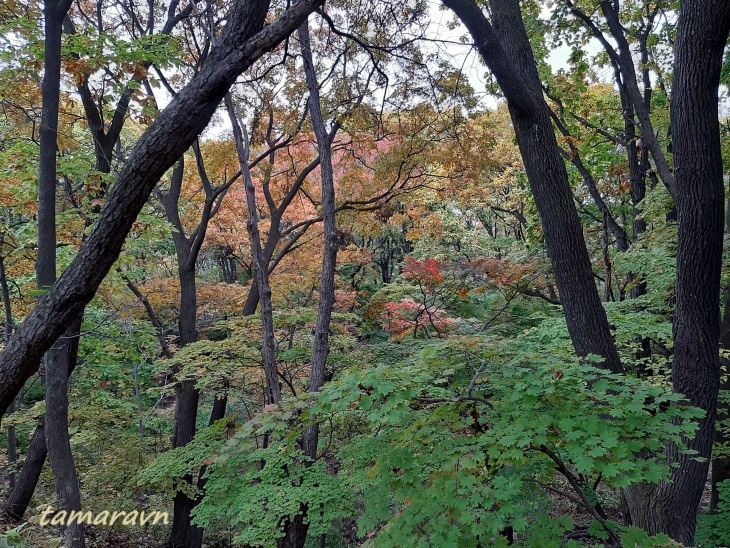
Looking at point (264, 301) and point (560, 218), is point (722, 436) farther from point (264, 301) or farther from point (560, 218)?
point (264, 301)

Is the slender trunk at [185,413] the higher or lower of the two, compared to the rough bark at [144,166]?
lower

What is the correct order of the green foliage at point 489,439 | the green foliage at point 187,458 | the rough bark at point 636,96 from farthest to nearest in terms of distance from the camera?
the green foliage at point 187,458
the rough bark at point 636,96
the green foliage at point 489,439

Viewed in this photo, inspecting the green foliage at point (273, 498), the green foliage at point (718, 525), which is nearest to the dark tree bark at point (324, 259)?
the green foliage at point (273, 498)

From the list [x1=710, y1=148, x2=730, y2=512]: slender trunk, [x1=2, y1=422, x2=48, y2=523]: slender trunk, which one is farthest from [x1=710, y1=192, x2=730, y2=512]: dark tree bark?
[x1=2, y1=422, x2=48, y2=523]: slender trunk

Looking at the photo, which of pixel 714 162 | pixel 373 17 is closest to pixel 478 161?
pixel 373 17

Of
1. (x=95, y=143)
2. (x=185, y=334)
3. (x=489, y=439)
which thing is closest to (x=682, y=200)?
(x=489, y=439)

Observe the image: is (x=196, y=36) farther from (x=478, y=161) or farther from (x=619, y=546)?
(x=619, y=546)

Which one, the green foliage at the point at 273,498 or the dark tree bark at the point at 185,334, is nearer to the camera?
the green foliage at the point at 273,498

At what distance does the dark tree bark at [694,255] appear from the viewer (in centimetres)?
290

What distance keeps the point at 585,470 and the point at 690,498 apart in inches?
83.6

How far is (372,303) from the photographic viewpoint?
9.73 metres

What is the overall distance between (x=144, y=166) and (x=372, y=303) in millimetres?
7461

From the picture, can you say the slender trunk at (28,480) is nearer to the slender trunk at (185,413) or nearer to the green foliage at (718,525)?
the slender trunk at (185,413)

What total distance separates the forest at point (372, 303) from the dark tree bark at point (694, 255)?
0.02 meters
